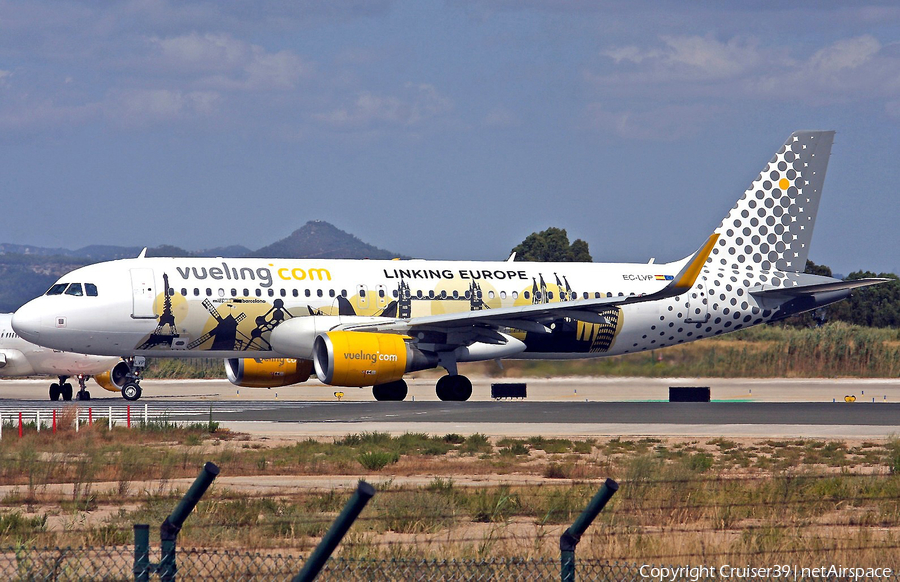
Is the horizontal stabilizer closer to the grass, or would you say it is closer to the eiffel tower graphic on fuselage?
the grass

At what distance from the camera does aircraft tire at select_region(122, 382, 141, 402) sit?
34625mm

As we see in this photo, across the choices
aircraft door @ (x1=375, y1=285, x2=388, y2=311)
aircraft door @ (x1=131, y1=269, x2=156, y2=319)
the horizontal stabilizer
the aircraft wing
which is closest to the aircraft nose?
aircraft door @ (x1=131, y1=269, x2=156, y2=319)

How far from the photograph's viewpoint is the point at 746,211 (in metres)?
40.0

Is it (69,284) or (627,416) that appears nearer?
(627,416)

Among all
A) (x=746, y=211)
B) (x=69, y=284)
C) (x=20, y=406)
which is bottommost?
(x=20, y=406)

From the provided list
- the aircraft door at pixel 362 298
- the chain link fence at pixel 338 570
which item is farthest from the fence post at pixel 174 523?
the aircraft door at pixel 362 298

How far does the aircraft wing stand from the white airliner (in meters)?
10.2

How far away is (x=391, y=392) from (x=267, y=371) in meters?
3.67

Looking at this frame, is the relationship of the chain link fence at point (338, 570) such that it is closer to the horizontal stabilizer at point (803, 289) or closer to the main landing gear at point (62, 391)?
the horizontal stabilizer at point (803, 289)

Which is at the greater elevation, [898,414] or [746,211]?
[746,211]

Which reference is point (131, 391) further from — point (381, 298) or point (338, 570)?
Result: point (338, 570)

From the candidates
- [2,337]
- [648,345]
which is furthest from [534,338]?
[2,337]

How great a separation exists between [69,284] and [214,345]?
4172mm

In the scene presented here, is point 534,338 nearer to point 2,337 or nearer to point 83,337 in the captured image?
point 83,337
